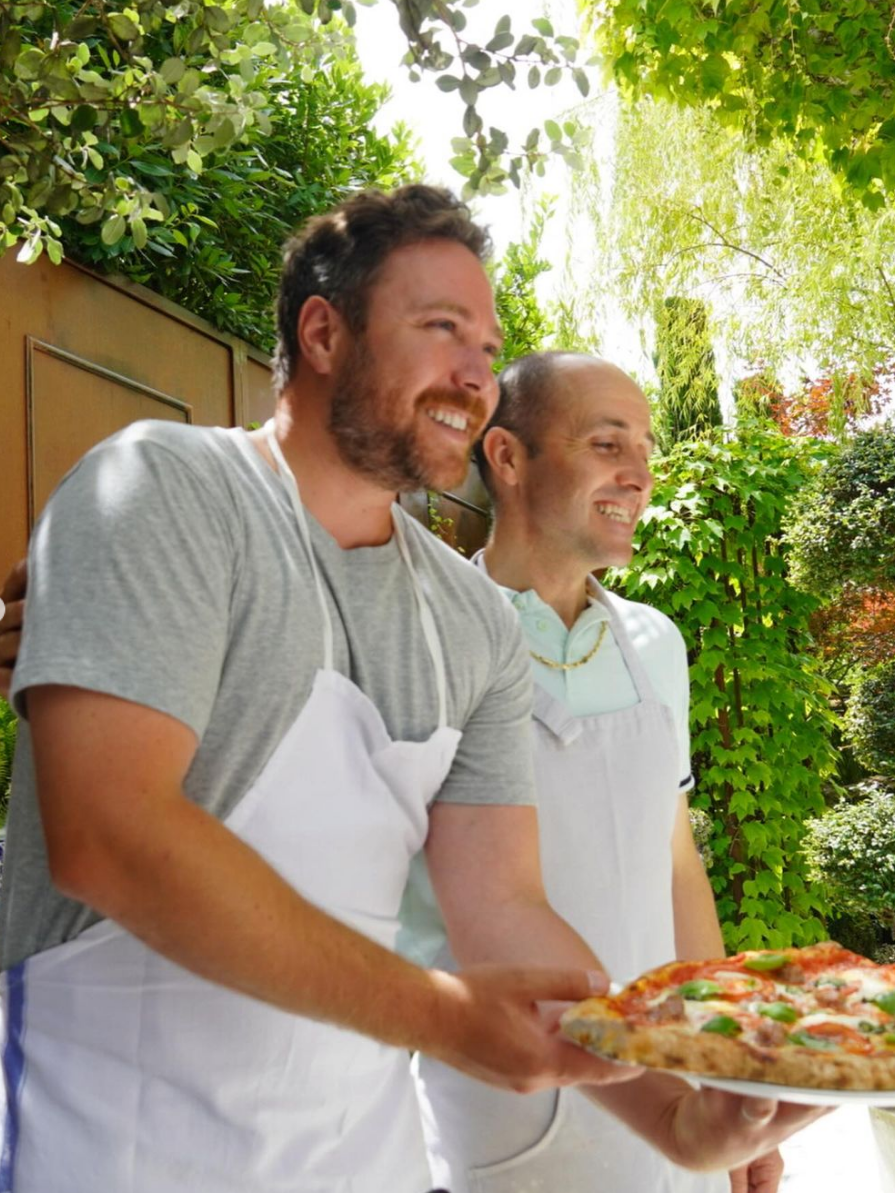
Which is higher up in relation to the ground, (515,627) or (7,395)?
(7,395)

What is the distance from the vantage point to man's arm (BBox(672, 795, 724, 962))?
6.94 feet

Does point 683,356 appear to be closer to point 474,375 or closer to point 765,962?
point 474,375

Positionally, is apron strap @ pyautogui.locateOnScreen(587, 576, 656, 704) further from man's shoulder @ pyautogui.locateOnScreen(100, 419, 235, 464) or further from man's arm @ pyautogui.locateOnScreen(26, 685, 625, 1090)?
man's arm @ pyautogui.locateOnScreen(26, 685, 625, 1090)

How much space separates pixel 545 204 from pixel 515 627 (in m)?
5.97

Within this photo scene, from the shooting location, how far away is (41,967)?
1277mm

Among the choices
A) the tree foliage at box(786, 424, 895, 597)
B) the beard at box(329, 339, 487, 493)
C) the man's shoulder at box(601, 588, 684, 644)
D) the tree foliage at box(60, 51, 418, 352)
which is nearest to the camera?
the beard at box(329, 339, 487, 493)

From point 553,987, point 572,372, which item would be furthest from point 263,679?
point 572,372

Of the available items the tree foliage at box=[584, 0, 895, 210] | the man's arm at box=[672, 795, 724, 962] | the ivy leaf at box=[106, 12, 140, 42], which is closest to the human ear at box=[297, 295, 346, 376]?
the ivy leaf at box=[106, 12, 140, 42]

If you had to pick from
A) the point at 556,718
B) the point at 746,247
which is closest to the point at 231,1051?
the point at 556,718

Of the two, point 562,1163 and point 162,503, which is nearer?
point 162,503

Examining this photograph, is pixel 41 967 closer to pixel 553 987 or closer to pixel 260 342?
pixel 553 987

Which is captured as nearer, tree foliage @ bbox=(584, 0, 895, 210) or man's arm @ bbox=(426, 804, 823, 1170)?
man's arm @ bbox=(426, 804, 823, 1170)

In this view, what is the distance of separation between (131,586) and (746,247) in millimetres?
6597

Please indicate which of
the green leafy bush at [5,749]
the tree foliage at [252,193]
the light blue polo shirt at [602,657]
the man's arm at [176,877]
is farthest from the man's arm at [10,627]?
the tree foliage at [252,193]
